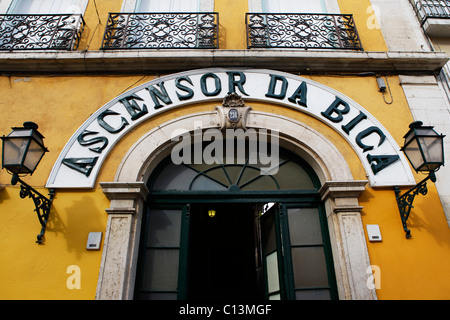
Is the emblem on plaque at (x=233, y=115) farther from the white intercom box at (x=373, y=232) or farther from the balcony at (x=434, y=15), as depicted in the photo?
the balcony at (x=434, y=15)

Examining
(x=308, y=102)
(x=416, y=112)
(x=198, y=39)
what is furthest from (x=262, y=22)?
(x=416, y=112)

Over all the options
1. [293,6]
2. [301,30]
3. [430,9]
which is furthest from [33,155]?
[430,9]

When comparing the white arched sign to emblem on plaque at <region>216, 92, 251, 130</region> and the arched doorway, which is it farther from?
the arched doorway

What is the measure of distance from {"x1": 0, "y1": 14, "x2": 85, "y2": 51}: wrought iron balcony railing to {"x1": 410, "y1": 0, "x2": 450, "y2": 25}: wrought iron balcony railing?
6473mm

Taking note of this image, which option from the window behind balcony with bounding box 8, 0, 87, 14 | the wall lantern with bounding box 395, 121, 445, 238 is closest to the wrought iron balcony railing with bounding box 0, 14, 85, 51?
the window behind balcony with bounding box 8, 0, 87, 14

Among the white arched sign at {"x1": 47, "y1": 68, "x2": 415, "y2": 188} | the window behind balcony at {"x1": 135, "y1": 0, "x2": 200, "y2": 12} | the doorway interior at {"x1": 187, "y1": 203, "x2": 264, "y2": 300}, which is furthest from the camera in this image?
the doorway interior at {"x1": 187, "y1": 203, "x2": 264, "y2": 300}

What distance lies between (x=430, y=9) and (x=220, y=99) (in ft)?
15.6

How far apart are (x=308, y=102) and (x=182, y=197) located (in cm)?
246

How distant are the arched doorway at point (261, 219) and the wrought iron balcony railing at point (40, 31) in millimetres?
2992

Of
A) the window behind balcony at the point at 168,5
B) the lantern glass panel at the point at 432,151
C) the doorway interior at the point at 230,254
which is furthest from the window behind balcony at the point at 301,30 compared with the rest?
the doorway interior at the point at 230,254

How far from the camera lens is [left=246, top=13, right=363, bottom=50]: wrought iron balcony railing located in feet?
18.0

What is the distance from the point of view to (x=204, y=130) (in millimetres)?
4676
